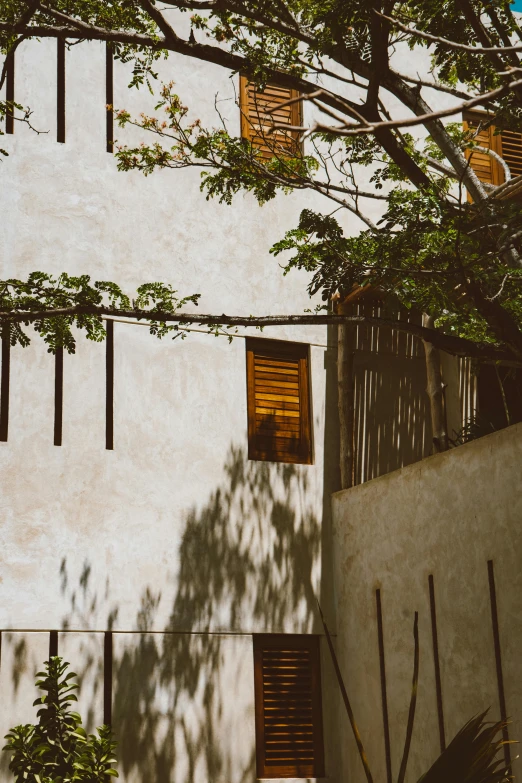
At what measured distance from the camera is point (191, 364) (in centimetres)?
959

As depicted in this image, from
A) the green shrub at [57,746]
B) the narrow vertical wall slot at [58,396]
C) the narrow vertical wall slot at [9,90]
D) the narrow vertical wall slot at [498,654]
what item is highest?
the narrow vertical wall slot at [9,90]

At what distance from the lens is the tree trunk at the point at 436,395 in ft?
30.9

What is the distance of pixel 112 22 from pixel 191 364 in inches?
133

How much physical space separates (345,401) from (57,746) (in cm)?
423

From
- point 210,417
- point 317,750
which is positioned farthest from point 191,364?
point 317,750

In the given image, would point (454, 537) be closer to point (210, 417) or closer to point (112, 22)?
point (210, 417)

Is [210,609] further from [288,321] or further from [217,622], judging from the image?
[288,321]

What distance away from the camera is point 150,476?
9.17 meters

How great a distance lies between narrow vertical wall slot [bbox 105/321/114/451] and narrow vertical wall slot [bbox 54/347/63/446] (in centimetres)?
42

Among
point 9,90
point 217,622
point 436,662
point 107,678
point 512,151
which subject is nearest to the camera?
point 436,662

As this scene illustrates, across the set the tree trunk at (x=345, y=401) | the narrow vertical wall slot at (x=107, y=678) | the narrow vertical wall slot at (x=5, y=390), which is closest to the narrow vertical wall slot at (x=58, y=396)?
the narrow vertical wall slot at (x=5, y=390)

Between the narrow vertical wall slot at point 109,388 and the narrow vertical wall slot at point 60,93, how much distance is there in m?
1.87

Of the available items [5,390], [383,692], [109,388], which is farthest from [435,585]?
[5,390]

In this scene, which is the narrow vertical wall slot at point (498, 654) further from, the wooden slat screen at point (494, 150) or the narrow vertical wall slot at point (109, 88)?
the wooden slat screen at point (494, 150)
